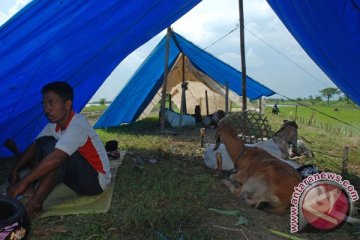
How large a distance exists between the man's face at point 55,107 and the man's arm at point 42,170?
391mm

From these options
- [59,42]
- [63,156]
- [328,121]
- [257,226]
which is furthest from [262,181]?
→ [328,121]

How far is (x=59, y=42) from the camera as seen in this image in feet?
11.2

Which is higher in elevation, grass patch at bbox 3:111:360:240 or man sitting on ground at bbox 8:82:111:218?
man sitting on ground at bbox 8:82:111:218

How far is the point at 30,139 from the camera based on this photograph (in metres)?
5.43

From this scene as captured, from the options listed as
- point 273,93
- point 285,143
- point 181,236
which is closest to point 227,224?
point 181,236

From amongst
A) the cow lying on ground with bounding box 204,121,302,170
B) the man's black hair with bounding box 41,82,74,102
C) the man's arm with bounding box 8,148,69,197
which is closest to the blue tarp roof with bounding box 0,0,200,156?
the man's black hair with bounding box 41,82,74,102

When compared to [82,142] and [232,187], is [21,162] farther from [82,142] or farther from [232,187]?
[232,187]

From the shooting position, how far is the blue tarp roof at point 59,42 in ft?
9.44

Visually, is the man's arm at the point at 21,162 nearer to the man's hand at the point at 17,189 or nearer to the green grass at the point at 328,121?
the man's hand at the point at 17,189

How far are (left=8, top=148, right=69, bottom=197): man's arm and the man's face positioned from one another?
15.4 inches

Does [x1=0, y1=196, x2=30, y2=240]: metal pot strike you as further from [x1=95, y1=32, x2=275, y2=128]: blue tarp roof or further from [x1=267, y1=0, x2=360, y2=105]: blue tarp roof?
[x1=95, y1=32, x2=275, y2=128]: blue tarp roof

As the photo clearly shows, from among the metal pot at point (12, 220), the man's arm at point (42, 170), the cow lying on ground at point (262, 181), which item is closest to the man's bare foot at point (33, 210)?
the man's arm at point (42, 170)

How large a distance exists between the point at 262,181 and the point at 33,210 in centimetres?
199

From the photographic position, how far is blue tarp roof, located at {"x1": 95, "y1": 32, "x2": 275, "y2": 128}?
9469 millimetres
